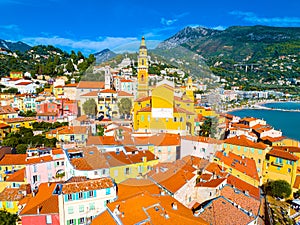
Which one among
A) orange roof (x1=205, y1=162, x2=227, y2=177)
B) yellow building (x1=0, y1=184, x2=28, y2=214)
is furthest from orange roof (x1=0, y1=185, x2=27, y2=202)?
orange roof (x1=205, y1=162, x2=227, y2=177)

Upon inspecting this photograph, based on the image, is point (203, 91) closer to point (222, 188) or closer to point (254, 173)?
point (222, 188)

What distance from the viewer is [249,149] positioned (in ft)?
37.1

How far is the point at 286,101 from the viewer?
66000 millimetres

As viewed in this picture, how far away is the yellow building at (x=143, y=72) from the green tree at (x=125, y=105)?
26 centimetres

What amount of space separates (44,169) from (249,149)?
26.3 ft

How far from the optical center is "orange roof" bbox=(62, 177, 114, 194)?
5.37 metres

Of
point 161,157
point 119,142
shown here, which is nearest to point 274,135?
point 161,157

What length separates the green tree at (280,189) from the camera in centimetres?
995

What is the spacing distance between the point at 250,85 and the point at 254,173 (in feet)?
221

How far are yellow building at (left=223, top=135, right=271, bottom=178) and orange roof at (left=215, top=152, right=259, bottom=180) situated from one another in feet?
1.07

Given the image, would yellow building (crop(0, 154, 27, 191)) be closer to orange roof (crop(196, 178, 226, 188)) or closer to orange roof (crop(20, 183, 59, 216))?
orange roof (crop(20, 183, 59, 216))

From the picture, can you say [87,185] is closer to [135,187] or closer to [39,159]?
[135,187]

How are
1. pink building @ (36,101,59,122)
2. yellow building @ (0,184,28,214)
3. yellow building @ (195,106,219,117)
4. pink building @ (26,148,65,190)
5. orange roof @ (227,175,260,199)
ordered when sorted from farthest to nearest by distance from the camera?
1. pink building @ (36,101,59,122)
2. pink building @ (26,148,65,190)
3. orange roof @ (227,175,260,199)
4. yellow building @ (0,184,28,214)
5. yellow building @ (195,106,219,117)

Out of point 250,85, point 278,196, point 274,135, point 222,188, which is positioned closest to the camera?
point 222,188
